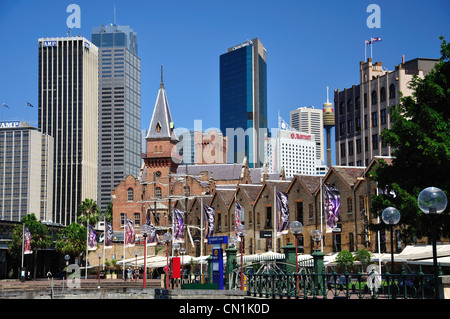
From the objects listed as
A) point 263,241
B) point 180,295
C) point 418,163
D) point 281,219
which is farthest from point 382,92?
point 180,295

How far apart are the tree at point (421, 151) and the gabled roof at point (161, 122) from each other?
259 feet

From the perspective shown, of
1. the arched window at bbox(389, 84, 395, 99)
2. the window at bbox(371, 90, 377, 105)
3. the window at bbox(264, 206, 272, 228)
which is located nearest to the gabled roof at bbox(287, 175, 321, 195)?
the window at bbox(264, 206, 272, 228)

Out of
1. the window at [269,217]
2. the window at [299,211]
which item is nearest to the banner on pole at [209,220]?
the window at [269,217]

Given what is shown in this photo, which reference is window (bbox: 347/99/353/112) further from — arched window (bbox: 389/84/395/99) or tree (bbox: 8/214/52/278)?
tree (bbox: 8/214/52/278)

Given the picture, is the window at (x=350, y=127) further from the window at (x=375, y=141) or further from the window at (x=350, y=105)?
the window at (x=375, y=141)

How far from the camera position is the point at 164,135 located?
11206 centimetres

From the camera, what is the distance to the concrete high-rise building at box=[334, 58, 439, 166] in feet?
319

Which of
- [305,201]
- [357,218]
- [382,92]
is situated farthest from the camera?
[382,92]

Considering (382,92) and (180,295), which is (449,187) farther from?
(382,92)

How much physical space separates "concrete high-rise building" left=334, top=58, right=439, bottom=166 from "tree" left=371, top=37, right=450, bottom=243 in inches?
2335

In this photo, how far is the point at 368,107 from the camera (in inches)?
4117

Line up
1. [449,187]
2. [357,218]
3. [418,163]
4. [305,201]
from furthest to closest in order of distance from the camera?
[305,201], [357,218], [418,163], [449,187]

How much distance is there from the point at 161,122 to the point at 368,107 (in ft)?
118
